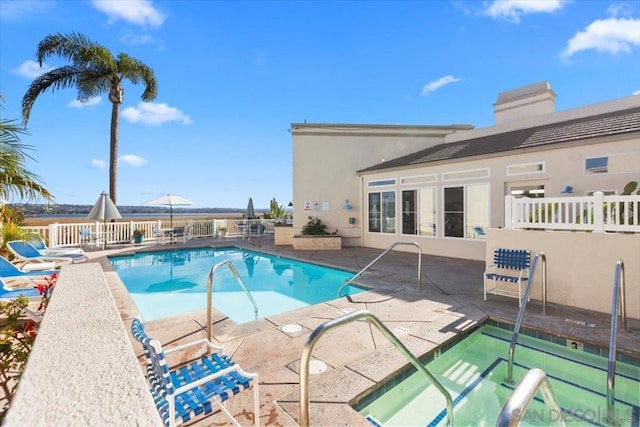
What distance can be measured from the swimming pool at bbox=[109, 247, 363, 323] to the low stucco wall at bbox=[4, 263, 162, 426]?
4568 mm

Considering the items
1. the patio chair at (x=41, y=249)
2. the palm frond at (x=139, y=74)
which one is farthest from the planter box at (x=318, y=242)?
the palm frond at (x=139, y=74)

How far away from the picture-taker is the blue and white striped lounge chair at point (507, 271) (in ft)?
19.1

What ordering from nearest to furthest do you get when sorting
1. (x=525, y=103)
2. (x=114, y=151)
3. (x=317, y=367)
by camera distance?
(x=317, y=367) → (x=525, y=103) → (x=114, y=151)

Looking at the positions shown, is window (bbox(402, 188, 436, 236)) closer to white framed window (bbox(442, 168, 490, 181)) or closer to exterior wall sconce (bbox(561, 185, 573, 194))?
white framed window (bbox(442, 168, 490, 181))

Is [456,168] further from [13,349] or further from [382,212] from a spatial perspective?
[13,349]

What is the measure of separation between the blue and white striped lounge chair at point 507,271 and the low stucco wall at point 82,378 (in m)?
6.14

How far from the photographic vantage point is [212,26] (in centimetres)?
1158

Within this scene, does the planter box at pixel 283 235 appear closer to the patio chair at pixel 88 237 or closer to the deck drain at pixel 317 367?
the patio chair at pixel 88 237

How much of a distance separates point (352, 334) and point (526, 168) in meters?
8.15

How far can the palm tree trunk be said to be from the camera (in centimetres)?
1544

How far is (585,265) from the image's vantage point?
5.42 m

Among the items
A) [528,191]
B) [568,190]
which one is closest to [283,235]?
[528,191]

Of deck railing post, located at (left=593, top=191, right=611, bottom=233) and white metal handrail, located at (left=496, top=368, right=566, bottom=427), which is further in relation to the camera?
deck railing post, located at (left=593, top=191, right=611, bottom=233)

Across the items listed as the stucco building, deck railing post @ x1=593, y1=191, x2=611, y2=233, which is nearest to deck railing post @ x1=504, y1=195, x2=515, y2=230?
the stucco building
